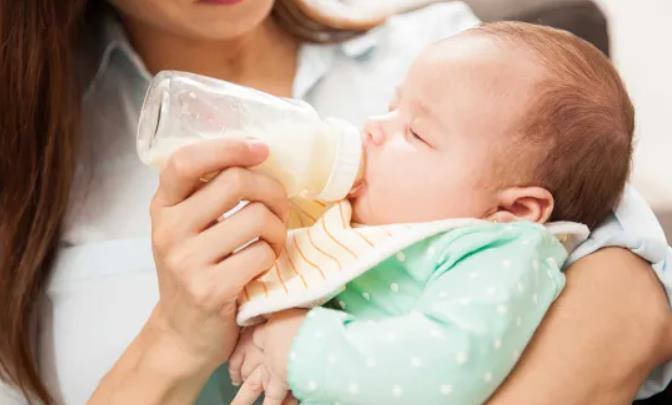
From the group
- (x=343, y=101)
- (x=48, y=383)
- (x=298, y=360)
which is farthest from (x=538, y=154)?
(x=48, y=383)

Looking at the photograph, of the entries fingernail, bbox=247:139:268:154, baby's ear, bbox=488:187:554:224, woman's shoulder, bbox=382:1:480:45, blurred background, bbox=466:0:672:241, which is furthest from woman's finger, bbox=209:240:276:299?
blurred background, bbox=466:0:672:241

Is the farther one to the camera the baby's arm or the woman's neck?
the woman's neck

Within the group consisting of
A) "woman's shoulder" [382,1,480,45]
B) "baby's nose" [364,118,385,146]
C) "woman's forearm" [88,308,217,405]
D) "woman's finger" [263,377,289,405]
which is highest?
"baby's nose" [364,118,385,146]

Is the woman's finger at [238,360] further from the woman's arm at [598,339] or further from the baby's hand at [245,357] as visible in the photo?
the woman's arm at [598,339]

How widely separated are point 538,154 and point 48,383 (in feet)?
2.41

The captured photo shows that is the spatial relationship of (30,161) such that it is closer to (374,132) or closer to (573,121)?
(374,132)

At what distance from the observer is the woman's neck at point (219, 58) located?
140 centimetres

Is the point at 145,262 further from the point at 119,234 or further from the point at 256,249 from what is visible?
the point at 256,249

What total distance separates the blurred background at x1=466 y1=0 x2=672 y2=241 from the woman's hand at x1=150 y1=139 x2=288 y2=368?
84 cm

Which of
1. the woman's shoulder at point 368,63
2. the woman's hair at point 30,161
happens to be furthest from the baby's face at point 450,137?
the woman's hair at point 30,161

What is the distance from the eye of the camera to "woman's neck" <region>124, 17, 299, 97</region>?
140 cm

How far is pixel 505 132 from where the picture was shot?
920 millimetres

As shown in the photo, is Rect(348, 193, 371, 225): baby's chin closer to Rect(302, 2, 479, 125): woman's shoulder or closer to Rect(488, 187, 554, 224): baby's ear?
Rect(488, 187, 554, 224): baby's ear

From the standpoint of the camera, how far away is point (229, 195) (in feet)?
2.90
